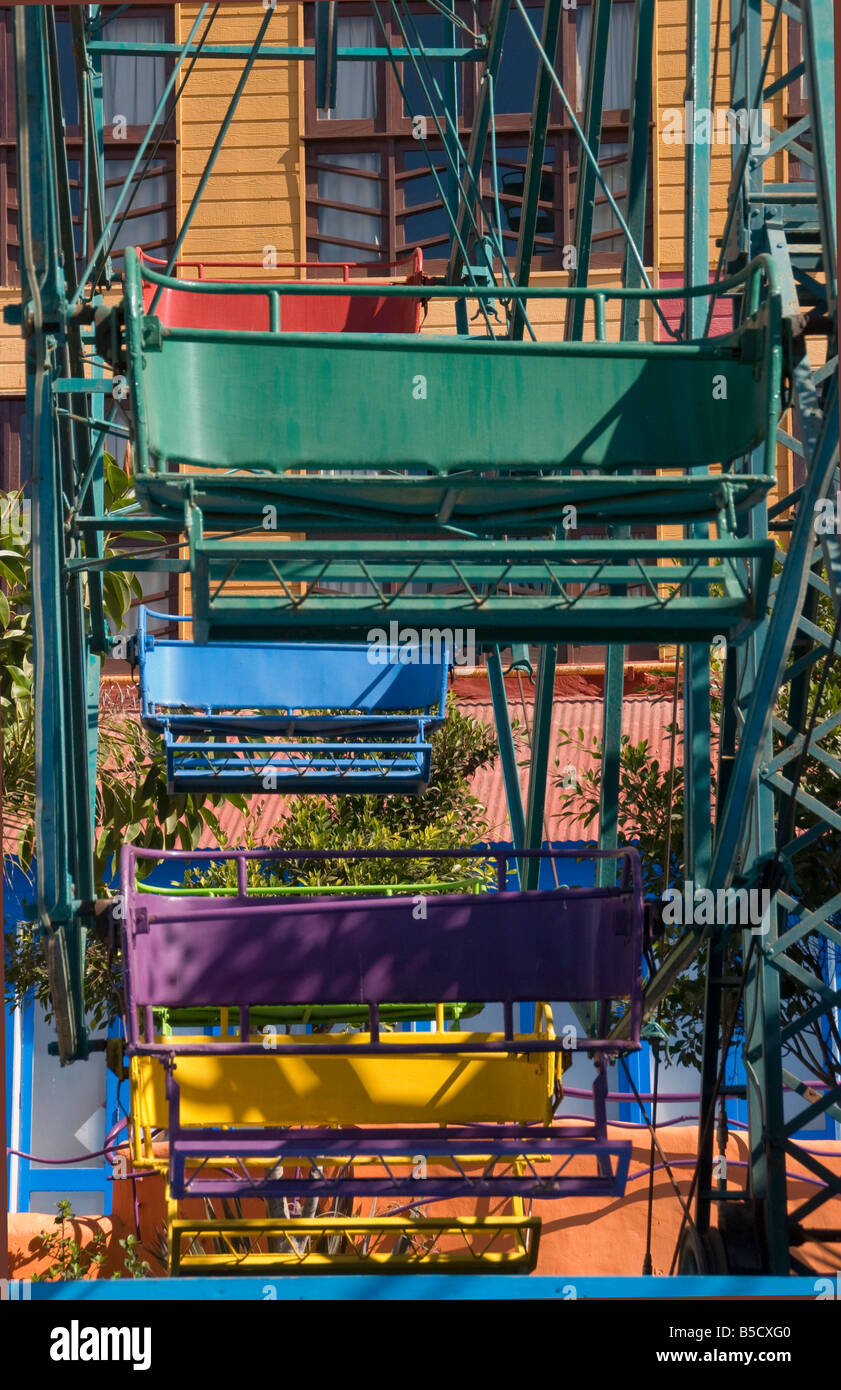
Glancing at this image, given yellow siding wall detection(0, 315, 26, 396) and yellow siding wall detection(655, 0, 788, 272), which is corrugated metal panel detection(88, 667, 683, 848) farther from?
yellow siding wall detection(655, 0, 788, 272)

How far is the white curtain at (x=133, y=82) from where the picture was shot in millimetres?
21250

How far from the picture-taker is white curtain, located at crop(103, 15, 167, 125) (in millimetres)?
21250

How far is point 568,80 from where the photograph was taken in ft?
68.5

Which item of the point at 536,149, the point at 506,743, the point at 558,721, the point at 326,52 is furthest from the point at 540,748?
the point at 558,721

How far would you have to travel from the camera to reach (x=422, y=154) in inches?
830

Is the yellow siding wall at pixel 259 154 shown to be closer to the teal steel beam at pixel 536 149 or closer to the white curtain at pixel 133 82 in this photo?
the white curtain at pixel 133 82

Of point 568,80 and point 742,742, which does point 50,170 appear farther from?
point 568,80

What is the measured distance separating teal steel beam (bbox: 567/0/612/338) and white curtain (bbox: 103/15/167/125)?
12.8m

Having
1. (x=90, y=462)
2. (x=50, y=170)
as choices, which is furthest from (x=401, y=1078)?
(x=50, y=170)

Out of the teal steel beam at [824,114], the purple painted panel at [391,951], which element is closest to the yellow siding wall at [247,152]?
the purple painted panel at [391,951]

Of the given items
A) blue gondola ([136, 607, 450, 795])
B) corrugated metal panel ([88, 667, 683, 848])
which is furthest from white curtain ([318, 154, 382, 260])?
blue gondola ([136, 607, 450, 795])

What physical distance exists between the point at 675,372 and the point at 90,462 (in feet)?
10.8

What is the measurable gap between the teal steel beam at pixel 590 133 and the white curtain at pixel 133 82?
12.8 m

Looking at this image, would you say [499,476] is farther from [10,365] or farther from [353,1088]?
[10,365]
